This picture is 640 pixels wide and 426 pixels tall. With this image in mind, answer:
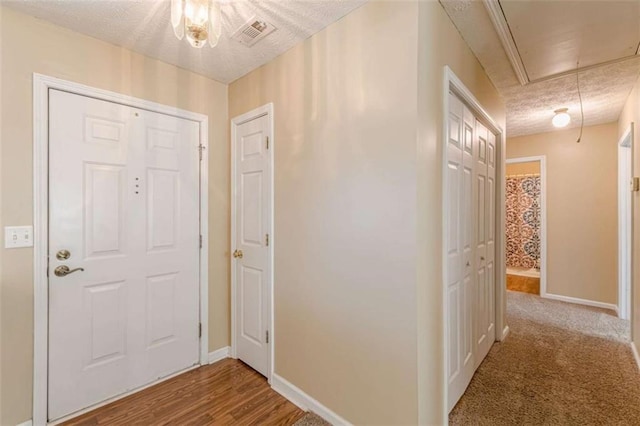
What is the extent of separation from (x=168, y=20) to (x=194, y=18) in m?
0.63

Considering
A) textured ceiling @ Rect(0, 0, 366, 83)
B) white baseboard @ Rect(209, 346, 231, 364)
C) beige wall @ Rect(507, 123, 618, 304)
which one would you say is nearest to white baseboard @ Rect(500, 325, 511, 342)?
beige wall @ Rect(507, 123, 618, 304)

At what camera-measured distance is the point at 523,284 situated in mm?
5020

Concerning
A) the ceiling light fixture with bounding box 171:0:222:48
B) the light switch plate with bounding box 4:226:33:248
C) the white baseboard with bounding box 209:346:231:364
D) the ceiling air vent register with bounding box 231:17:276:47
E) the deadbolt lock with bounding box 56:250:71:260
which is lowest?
the white baseboard with bounding box 209:346:231:364

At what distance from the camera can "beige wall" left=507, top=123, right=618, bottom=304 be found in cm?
378

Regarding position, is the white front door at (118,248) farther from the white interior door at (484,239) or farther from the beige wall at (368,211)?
the white interior door at (484,239)

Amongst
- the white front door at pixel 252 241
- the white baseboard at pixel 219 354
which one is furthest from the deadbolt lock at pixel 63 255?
the white baseboard at pixel 219 354

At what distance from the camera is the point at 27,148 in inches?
67.9

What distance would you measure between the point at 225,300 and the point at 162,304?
535mm

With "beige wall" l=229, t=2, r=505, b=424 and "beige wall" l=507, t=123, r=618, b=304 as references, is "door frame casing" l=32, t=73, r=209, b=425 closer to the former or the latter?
"beige wall" l=229, t=2, r=505, b=424

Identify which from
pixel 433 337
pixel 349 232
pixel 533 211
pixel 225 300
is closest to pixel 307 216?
pixel 349 232

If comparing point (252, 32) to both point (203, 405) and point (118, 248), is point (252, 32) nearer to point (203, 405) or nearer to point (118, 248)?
point (118, 248)

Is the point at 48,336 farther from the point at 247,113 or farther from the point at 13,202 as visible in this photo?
the point at 247,113

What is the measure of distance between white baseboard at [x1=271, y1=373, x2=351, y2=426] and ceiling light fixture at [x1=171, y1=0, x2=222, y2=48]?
2155 millimetres

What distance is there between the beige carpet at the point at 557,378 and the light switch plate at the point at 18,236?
281 centimetres
